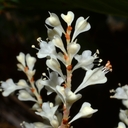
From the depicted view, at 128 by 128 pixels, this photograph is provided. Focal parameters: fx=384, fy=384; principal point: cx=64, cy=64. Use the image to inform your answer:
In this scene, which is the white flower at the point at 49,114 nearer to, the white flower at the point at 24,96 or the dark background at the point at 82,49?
the white flower at the point at 24,96

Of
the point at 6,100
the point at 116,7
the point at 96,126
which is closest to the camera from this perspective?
the point at 116,7

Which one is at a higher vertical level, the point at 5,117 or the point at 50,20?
the point at 5,117

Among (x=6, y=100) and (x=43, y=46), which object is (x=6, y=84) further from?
(x=6, y=100)

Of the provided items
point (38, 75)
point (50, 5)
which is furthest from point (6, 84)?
point (38, 75)

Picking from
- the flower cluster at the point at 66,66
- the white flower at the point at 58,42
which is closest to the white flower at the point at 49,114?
the flower cluster at the point at 66,66

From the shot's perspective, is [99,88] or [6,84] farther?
[99,88]

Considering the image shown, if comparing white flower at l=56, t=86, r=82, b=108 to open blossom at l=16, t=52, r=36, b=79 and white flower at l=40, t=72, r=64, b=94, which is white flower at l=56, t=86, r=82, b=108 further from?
open blossom at l=16, t=52, r=36, b=79

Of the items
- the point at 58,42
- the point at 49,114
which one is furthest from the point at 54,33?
the point at 49,114

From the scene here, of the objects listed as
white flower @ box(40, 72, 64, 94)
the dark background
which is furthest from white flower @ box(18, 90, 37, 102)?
the dark background

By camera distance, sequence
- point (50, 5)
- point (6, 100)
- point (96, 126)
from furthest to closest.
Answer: point (6, 100), point (96, 126), point (50, 5)
